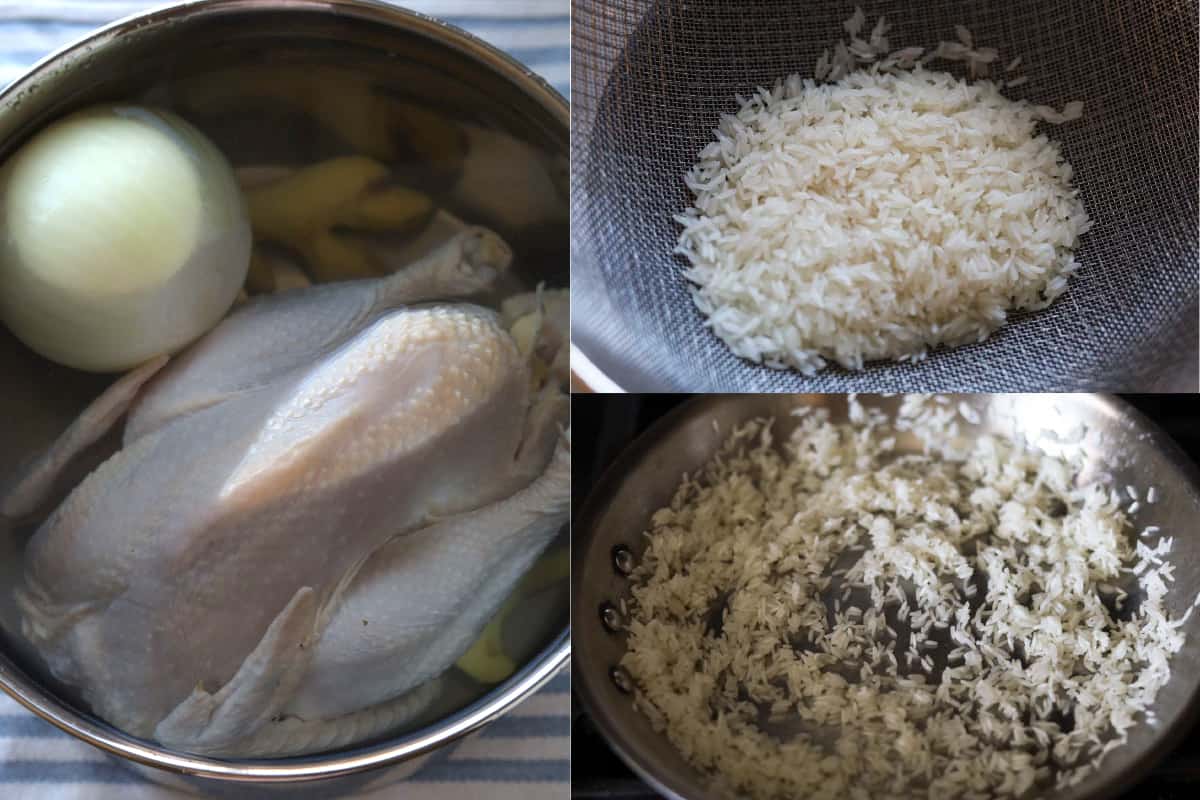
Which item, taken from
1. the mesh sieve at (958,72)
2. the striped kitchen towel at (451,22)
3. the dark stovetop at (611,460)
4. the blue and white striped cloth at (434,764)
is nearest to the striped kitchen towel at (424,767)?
the blue and white striped cloth at (434,764)

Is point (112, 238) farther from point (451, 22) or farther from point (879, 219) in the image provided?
point (879, 219)

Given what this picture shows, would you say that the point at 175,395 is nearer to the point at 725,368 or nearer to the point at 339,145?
the point at 339,145

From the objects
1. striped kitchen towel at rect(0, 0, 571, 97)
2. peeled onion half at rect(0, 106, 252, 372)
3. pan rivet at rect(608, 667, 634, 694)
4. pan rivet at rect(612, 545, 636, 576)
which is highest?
striped kitchen towel at rect(0, 0, 571, 97)

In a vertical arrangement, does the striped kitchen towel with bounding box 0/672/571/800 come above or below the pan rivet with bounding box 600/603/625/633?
below

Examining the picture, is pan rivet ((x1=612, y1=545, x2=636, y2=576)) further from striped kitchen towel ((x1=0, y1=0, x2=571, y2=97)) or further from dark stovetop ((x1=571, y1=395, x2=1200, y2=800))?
striped kitchen towel ((x1=0, y1=0, x2=571, y2=97))

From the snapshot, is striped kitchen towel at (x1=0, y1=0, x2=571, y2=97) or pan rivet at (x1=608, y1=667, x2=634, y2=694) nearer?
pan rivet at (x1=608, y1=667, x2=634, y2=694)

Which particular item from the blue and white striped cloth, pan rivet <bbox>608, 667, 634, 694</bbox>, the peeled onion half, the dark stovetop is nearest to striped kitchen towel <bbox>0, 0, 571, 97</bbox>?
the blue and white striped cloth
